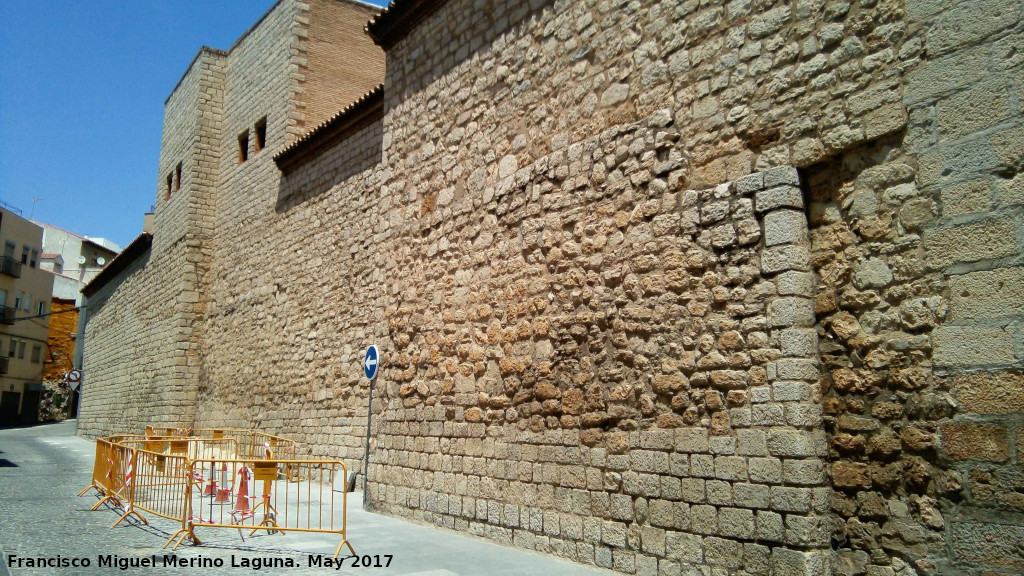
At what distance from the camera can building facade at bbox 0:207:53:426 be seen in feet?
124

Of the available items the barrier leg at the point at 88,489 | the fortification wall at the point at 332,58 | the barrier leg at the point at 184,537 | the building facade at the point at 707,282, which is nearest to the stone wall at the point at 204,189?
the fortification wall at the point at 332,58

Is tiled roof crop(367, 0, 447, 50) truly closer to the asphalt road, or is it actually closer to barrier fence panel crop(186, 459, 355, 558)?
barrier fence panel crop(186, 459, 355, 558)

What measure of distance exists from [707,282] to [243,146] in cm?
1631

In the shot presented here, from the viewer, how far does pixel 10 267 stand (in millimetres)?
37844

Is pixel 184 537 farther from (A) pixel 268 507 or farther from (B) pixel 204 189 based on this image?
(B) pixel 204 189

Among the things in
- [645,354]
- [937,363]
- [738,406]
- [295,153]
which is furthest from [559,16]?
[295,153]

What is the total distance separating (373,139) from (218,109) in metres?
9.88

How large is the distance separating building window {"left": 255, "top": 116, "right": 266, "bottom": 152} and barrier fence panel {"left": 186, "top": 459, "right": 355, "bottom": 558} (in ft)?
29.7

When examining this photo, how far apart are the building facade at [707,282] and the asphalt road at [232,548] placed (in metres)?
0.36

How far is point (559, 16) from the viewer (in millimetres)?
7098

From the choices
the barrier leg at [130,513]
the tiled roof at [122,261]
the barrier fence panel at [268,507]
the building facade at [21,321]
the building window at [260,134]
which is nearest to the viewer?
the barrier fence panel at [268,507]

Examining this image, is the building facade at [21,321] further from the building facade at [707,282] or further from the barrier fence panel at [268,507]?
the building facade at [707,282]

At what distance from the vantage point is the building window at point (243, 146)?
18.7 m

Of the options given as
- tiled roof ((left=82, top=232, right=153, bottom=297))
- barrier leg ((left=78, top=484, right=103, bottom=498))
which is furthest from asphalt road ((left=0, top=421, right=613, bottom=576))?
tiled roof ((left=82, top=232, right=153, bottom=297))
